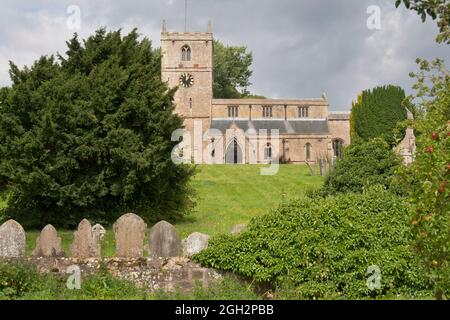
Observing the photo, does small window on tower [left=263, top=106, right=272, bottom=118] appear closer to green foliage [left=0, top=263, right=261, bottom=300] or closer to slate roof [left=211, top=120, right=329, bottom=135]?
slate roof [left=211, top=120, right=329, bottom=135]

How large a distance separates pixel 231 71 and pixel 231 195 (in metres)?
A: 54.2

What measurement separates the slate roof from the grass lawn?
17562mm

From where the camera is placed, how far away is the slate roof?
59891 millimetres

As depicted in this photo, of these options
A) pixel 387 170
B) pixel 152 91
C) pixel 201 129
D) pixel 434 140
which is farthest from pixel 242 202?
pixel 201 129

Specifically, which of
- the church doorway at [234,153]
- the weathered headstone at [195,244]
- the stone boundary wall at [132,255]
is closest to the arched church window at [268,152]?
the church doorway at [234,153]

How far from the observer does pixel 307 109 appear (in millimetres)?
63062

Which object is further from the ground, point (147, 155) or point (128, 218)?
point (147, 155)

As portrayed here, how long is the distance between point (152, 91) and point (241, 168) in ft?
74.9

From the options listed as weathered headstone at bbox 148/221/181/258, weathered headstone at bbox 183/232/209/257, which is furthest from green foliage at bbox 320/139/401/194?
weathered headstone at bbox 148/221/181/258

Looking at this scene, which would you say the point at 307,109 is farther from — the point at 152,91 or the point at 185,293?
the point at 185,293

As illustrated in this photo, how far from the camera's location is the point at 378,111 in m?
52.2

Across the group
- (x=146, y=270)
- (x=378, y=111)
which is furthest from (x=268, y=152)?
(x=146, y=270)

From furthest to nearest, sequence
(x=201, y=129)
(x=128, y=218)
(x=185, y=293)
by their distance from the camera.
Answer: (x=201, y=129) → (x=128, y=218) → (x=185, y=293)

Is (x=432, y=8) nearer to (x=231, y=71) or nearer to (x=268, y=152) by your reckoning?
(x=268, y=152)
